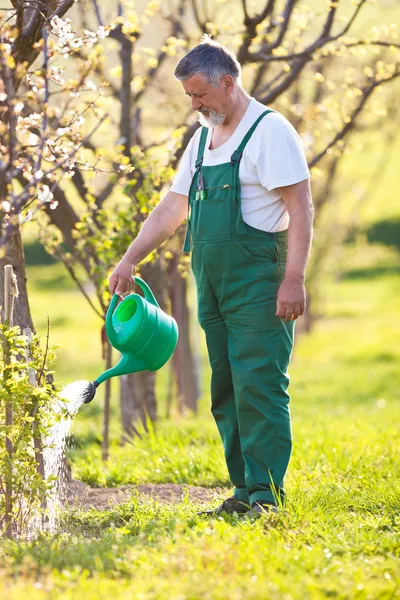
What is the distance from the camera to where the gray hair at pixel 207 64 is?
3602 mm

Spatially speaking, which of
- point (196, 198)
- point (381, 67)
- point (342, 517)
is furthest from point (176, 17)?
point (342, 517)

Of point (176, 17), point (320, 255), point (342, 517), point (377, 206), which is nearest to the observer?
point (342, 517)

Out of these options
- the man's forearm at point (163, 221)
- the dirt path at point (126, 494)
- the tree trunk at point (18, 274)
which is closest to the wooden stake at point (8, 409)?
the dirt path at point (126, 494)

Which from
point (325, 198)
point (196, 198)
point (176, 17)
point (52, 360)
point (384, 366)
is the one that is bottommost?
point (384, 366)

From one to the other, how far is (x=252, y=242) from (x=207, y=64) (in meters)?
0.74

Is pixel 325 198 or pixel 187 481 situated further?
pixel 325 198

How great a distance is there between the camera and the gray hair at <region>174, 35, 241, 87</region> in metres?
3.60

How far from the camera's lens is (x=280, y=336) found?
12.1ft

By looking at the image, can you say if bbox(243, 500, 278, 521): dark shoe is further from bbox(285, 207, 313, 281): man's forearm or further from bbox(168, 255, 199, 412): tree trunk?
bbox(168, 255, 199, 412): tree trunk

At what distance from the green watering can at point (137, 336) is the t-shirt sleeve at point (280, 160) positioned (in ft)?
2.39

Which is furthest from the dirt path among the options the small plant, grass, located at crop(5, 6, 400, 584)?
the small plant

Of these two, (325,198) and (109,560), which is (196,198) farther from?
(325,198)

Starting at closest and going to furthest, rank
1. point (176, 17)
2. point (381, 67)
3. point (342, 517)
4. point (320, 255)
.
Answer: point (342, 517), point (381, 67), point (176, 17), point (320, 255)

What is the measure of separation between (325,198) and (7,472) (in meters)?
12.3
